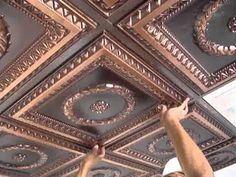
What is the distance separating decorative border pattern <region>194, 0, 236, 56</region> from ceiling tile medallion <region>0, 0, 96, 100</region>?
395mm

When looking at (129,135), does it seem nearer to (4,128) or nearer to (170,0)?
(4,128)

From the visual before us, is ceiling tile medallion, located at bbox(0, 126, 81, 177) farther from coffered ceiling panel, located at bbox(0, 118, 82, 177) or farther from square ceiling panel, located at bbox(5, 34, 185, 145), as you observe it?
square ceiling panel, located at bbox(5, 34, 185, 145)

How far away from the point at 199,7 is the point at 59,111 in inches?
33.6

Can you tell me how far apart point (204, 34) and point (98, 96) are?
0.57m

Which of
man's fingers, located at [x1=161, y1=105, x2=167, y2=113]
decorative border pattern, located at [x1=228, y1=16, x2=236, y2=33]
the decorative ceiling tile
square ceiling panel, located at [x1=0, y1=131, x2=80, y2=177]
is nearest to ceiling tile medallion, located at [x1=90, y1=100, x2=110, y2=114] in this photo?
man's fingers, located at [x1=161, y1=105, x2=167, y2=113]

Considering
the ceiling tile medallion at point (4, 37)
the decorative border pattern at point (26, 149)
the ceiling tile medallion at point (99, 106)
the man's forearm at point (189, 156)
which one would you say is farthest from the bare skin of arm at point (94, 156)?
the ceiling tile medallion at point (4, 37)

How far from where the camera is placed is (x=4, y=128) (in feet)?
5.83

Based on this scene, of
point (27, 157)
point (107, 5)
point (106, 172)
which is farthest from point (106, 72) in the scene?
point (106, 172)

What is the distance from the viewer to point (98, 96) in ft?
5.33

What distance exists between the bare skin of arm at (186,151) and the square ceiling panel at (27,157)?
834 mm

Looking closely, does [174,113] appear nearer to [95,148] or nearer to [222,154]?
[95,148]

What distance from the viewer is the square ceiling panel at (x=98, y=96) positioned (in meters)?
1.40

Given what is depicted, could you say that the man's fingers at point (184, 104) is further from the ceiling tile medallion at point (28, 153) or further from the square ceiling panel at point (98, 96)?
the ceiling tile medallion at point (28, 153)

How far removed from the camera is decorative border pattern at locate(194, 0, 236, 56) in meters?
1.22
